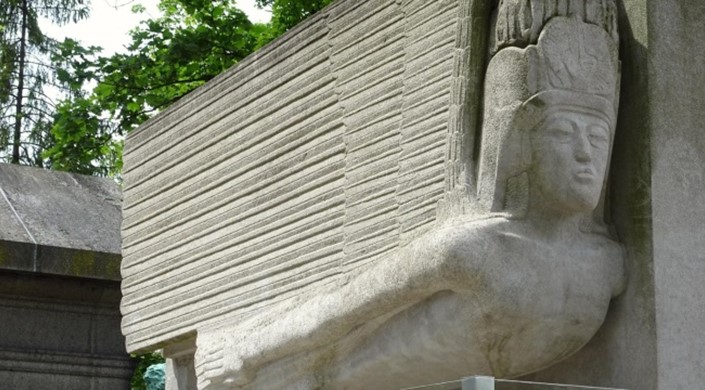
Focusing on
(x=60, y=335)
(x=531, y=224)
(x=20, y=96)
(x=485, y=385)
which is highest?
(x=20, y=96)

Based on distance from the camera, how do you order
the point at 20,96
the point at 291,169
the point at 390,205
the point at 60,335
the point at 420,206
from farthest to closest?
1. the point at 20,96
2. the point at 60,335
3. the point at 291,169
4. the point at 390,205
5. the point at 420,206

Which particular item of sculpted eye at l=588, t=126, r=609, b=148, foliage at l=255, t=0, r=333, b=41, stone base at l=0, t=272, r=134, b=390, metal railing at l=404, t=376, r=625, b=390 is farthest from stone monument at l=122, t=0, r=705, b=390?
foliage at l=255, t=0, r=333, b=41

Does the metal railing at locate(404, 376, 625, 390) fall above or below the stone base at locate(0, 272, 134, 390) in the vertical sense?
below

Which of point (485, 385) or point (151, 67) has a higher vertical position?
point (151, 67)

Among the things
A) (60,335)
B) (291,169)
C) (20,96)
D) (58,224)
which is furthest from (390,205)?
(20,96)

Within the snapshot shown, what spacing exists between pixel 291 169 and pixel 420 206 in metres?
1.24

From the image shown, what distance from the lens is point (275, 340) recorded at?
6742mm

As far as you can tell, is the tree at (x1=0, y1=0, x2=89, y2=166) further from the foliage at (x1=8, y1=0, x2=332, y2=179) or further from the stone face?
the stone face

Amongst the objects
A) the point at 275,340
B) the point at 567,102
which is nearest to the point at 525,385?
the point at 567,102

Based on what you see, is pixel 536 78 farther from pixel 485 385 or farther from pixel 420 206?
pixel 485 385

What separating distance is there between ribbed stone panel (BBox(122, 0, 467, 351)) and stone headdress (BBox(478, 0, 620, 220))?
27 centimetres

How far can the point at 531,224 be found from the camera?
5656mm

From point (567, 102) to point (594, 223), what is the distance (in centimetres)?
45

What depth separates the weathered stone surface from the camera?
9.66 meters
